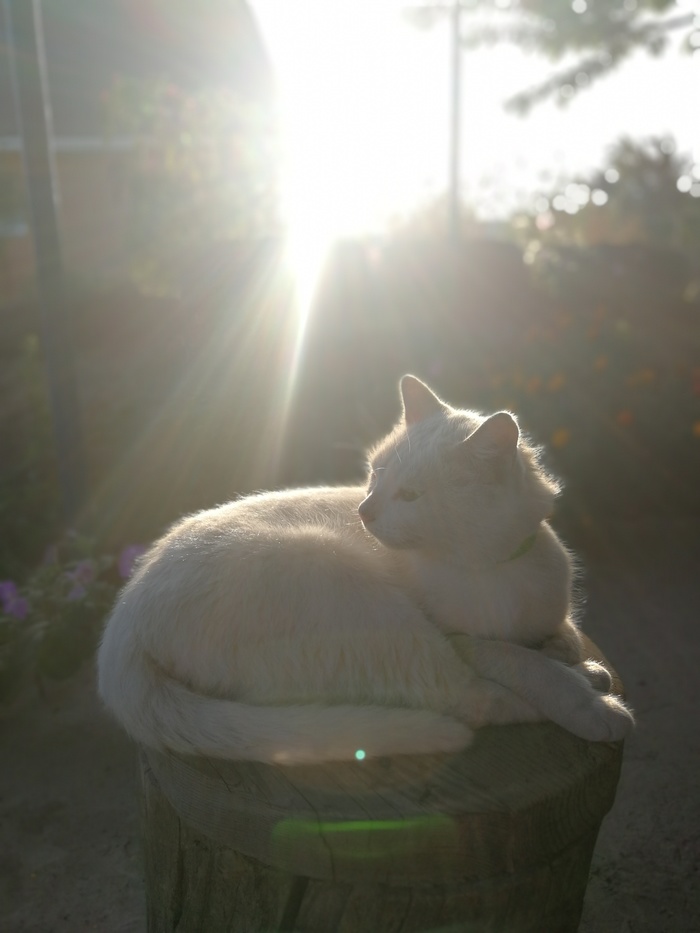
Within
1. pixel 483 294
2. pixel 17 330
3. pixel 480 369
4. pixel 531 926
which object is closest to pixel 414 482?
pixel 531 926

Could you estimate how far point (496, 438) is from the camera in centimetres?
170

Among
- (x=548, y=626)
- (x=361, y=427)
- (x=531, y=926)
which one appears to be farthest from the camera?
(x=361, y=427)

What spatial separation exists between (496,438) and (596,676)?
591 mm

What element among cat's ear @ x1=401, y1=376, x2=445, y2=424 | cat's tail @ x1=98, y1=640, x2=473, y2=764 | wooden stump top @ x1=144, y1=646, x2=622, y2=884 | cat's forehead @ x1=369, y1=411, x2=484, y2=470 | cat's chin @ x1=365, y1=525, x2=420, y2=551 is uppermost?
cat's ear @ x1=401, y1=376, x2=445, y2=424

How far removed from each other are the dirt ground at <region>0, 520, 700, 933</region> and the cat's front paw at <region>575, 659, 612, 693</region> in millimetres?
909

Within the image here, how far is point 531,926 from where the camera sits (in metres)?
1.54

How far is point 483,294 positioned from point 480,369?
7.02ft

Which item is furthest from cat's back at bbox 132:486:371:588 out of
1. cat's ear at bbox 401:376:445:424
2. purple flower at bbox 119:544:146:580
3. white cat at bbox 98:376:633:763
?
purple flower at bbox 119:544:146:580

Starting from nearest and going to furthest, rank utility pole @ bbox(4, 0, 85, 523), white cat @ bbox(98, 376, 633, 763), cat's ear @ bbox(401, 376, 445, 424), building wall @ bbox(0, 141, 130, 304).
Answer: white cat @ bbox(98, 376, 633, 763) < cat's ear @ bbox(401, 376, 445, 424) < utility pole @ bbox(4, 0, 85, 523) < building wall @ bbox(0, 141, 130, 304)

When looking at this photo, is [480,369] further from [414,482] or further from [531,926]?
[531,926]

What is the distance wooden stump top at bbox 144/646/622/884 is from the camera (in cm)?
140

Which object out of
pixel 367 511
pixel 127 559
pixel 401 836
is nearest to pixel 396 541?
pixel 367 511

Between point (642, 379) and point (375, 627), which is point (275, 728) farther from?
point (642, 379)

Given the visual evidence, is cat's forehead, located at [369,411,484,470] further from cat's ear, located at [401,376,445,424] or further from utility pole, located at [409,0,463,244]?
utility pole, located at [409,0,463,244]
